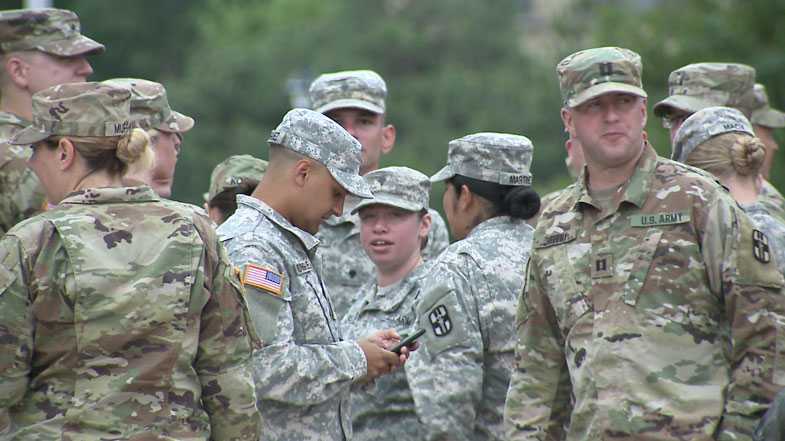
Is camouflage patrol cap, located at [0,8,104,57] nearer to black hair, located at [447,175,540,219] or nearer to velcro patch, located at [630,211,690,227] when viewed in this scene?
black hair, located at [447,175,540,219]

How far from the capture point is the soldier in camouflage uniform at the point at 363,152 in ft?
25.9

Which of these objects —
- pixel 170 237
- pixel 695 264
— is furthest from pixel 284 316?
pixel 695 264

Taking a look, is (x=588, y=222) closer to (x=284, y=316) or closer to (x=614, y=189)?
(x=614, y=189)

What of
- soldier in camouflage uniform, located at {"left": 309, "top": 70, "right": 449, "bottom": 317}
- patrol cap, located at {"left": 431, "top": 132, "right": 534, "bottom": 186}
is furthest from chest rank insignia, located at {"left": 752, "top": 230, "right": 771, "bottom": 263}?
soldier in camouflage uniform, located at {"left": 309, "top": 70, "right": 449, "bottom": 317}

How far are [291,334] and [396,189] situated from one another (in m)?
1.63

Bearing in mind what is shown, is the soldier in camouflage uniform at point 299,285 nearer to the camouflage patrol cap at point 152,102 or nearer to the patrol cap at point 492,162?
the camouflage patrol cap at point 152,102

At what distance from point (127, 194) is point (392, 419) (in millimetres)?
2329

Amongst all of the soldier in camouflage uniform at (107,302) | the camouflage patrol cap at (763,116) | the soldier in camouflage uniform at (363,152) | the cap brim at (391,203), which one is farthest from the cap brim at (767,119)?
the soldier in camouflage uniform at (107,302)

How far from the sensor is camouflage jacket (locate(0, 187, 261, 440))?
4.89 metres

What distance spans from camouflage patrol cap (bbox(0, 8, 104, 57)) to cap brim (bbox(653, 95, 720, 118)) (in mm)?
3135

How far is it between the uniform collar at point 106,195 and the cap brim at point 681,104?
3.85 metres

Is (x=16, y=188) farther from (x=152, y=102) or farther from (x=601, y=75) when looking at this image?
(x=601, y=75)

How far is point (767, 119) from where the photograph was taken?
922 cm

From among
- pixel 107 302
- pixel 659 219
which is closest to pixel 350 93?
pixel 659 219
